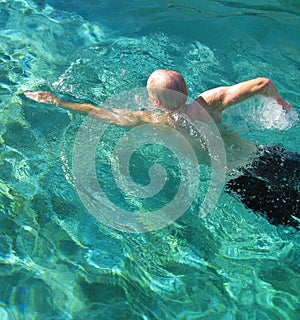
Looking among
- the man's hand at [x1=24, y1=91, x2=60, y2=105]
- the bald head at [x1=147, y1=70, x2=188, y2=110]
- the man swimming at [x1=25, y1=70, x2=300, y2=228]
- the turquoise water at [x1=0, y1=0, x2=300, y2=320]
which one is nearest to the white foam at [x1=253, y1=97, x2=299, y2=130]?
the turquoise water at [x1=0, y1=0, x2=300, y2=320]

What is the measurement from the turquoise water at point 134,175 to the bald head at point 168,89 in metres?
0.94

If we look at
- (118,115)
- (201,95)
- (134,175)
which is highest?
(201,95)

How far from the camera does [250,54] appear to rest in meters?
5.84

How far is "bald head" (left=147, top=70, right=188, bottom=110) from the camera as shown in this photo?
3441mm

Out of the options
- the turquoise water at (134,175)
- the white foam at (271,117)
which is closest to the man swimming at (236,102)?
the turquoise water at (134,175)

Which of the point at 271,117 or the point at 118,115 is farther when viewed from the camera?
the point at 271,117

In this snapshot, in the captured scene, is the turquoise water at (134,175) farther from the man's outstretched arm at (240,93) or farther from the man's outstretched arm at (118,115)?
the man's outstretched arm at (240,93)

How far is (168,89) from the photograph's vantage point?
3.44m

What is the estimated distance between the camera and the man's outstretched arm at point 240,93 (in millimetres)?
3383

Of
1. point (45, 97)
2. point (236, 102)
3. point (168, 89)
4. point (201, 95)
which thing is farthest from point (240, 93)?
point (45, 97)

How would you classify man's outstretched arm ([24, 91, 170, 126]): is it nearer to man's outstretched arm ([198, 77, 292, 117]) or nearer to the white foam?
man's outstretched arm ([198, 77, 292, 117])

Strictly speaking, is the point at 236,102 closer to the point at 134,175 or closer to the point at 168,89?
the point at 168,89

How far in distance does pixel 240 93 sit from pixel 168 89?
521 mm

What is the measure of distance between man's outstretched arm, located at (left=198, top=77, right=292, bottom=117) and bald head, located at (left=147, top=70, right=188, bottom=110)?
216 millimetres
